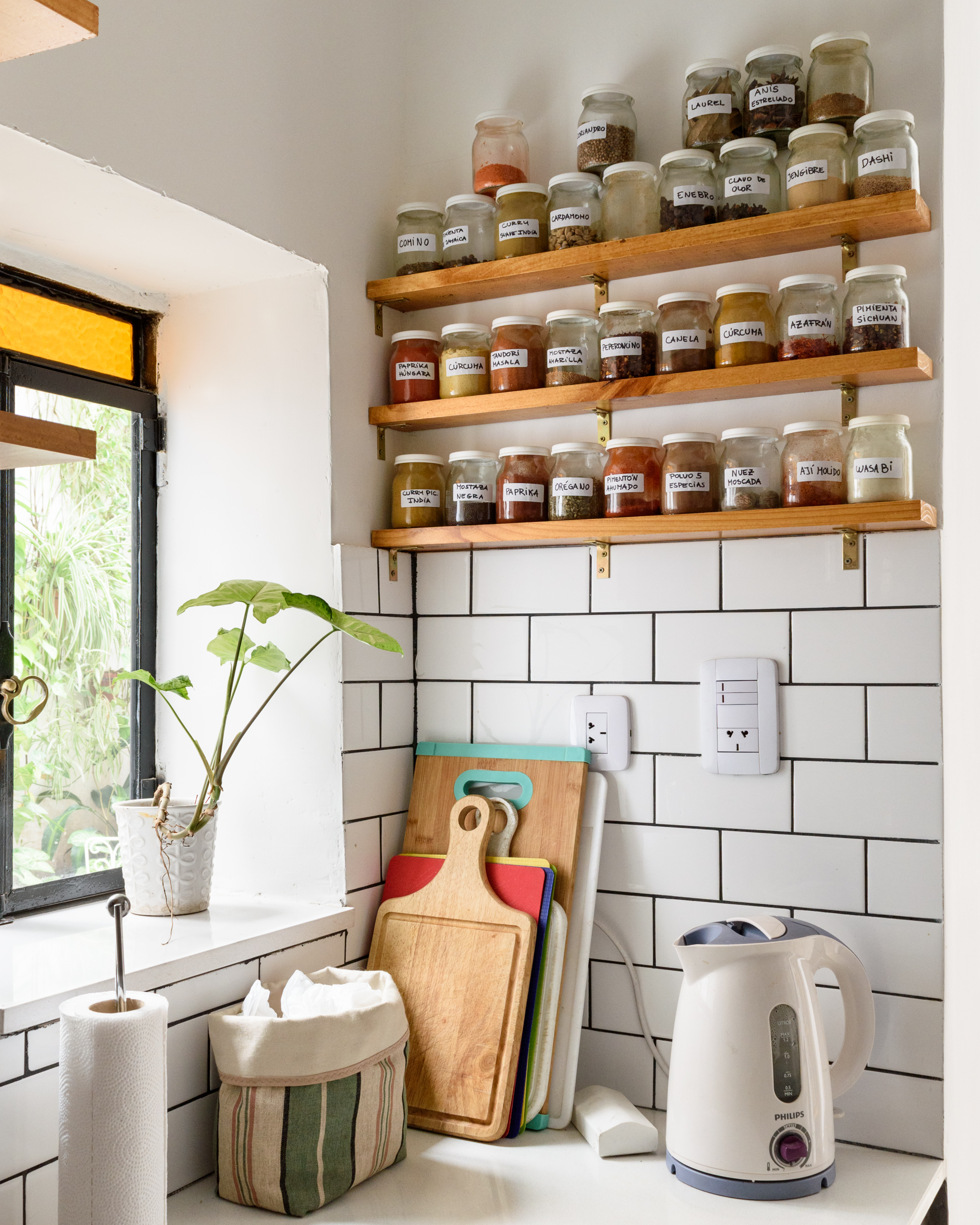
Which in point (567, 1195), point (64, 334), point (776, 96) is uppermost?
point (776, 96)

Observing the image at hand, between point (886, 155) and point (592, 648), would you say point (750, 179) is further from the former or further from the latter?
point (592, 648)

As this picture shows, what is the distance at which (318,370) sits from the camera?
172cm

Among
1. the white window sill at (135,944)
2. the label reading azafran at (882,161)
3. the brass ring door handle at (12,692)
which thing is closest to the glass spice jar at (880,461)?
the label reading azafran at (882,161)

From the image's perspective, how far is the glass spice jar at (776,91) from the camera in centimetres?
154

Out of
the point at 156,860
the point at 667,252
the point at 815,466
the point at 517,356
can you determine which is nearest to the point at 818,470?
the point at 815,466

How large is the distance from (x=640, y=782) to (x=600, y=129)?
0.99 m

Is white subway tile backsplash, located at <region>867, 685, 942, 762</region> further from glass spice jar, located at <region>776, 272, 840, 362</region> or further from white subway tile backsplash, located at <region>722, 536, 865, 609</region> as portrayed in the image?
glass spice jar, located at <region>776, 272, 840, 362</region>

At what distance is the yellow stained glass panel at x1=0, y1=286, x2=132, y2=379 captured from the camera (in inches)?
63.4

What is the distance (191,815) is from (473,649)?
52cm

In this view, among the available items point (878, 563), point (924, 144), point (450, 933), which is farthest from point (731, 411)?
point (450, 933)

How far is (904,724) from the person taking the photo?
58.7 inches
